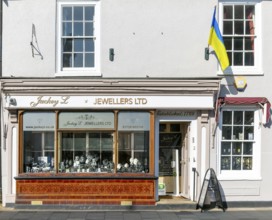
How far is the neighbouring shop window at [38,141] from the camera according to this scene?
540 inches

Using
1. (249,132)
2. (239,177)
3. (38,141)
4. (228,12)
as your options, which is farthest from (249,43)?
(38,141)

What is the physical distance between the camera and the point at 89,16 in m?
14.0

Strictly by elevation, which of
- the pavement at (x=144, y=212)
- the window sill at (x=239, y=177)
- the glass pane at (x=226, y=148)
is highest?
the glass pane at (x=226, y=148)

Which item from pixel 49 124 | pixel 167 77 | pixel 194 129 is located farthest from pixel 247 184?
pixel 49 124

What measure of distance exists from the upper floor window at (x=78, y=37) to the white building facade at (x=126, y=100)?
0.09 ft

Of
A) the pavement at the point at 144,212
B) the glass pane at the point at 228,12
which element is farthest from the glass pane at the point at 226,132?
the glass pane at the point at 228,12

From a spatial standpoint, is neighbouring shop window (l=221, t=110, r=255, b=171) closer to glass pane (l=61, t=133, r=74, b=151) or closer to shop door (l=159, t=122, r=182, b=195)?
shop door (l=159, t=122, r=182, b=195)

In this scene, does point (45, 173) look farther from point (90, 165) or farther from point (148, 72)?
point (148, 72)

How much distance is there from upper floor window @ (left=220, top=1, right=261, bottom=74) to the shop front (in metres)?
1.44

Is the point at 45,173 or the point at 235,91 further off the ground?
the point at 235,91

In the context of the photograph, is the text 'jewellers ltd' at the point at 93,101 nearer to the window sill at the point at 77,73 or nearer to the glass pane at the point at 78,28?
the window sill at the point at 77,73

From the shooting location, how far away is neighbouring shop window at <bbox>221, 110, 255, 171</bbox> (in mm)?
14180

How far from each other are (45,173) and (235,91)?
5865mm

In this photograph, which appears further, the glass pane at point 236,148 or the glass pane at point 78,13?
the glass pane at point 236,148
